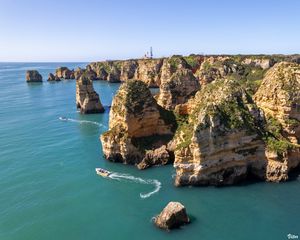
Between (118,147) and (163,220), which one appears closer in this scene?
(163,220)

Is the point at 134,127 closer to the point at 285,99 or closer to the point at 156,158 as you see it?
the point at 156,158

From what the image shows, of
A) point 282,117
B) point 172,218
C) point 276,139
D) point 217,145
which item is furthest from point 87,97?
point 172,218

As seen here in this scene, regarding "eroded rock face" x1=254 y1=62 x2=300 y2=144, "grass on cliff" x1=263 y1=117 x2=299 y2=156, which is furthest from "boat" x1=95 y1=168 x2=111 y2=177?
"eroded rock face" x1=254 y1=62 x2=300 y2=144

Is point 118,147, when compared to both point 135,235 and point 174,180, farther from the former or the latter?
point 135,235

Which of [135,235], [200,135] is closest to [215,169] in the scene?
[200,135]

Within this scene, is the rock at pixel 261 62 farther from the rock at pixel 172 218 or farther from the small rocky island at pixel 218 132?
the rock at pixel 172 218

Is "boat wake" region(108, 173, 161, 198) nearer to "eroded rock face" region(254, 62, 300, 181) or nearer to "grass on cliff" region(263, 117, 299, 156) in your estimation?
"eroded rock face" region(254, 62, 300, 181)

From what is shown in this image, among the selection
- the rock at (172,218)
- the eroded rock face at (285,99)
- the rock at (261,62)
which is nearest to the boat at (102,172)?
the rock at (172,218)
